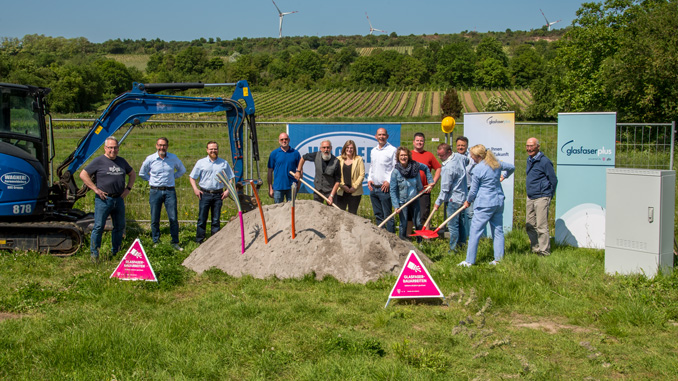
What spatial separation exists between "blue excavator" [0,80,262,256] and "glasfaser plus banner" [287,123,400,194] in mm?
1286

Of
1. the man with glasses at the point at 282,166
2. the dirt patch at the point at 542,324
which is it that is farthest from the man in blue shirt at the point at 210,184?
the dirt patch at the point at 542,324

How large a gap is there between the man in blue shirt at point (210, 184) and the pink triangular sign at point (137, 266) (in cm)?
251

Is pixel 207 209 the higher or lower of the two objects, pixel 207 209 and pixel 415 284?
the higher

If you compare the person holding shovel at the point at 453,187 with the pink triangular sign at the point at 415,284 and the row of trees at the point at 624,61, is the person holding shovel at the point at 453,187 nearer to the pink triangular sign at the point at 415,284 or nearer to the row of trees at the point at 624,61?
the pink triangular sign at the point at 415,284

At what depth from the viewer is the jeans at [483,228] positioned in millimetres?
7828

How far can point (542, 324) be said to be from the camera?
19.2ft

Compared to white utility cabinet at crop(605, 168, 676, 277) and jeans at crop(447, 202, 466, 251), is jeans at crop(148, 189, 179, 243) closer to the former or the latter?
jeans at crop(447, 202, 466, 251)

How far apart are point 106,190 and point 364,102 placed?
76.4m

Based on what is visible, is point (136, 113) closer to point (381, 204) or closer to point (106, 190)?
point (106, 190)

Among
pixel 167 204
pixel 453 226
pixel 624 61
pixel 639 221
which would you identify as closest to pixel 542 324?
pixel 639 221

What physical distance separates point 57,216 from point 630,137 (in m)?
10.8

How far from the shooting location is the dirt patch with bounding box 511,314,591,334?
5.70 meters

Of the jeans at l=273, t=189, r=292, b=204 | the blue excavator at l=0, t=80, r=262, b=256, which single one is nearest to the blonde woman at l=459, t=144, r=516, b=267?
the jeans at l=273, t=189, r=292, b=204

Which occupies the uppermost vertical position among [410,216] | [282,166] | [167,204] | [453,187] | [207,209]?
[282,166]
